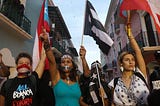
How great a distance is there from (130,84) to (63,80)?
95 cm

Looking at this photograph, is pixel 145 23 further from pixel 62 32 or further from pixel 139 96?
pixel 139 96

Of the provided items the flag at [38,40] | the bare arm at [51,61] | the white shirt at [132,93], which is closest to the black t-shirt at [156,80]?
the white shirt at [132,93]

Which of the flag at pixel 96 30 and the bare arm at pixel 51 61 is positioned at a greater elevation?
the flag at pixel 96 30

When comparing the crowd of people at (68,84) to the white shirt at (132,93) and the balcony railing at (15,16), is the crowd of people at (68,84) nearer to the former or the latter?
the white shirt at (132,93)

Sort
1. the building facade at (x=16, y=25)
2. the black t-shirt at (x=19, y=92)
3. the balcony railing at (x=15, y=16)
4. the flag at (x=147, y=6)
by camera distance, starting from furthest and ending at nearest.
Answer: the balcony railing at (x=15, y=16), the building facade at (x=16, y=25), the flag at (x=147, y=6), the black t-shirt at (x=19, y=92)

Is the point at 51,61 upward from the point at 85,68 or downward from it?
upward

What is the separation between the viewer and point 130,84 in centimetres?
269

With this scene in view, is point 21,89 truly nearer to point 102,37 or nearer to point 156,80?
point 156,80

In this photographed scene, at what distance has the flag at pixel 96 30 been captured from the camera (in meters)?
4.29

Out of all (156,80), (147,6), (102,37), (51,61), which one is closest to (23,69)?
(51,61)

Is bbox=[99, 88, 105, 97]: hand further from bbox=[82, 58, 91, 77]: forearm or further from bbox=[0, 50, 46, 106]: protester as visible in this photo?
bbox=[0, 50, 46, 106]: protester

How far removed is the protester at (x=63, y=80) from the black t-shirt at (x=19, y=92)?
0.39 meters

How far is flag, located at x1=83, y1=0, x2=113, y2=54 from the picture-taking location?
14.1 feet

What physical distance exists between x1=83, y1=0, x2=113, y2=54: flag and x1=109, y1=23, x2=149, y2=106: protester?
1333 millimetres
